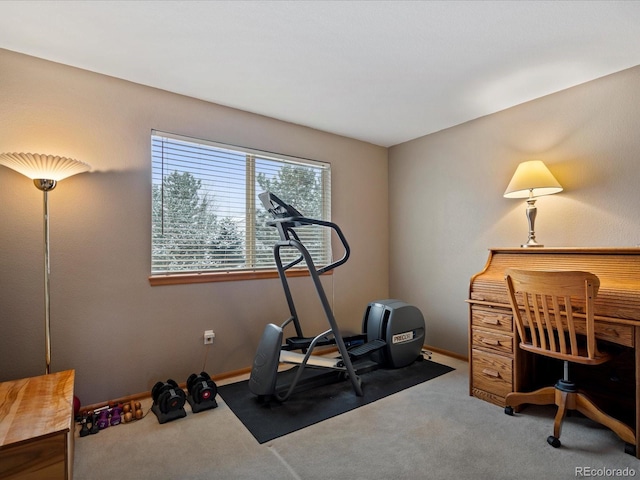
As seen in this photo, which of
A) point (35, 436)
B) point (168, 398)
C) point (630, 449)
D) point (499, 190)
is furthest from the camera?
point (499, 190)

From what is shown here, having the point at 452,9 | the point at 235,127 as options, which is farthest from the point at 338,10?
the point at 235,127

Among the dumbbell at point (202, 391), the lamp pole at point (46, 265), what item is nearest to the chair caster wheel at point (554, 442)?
the dumbbell at point (202, 391)

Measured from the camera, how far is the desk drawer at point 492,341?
94.7 inches

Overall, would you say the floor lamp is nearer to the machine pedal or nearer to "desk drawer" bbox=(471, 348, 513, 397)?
the machine pedal

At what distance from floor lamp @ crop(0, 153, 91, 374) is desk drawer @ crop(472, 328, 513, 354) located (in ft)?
9.68

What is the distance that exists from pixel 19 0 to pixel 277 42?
52.5 inches

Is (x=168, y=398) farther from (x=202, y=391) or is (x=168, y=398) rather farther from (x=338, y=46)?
(x=338, y=46)

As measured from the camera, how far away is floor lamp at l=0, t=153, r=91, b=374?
6.44 ft

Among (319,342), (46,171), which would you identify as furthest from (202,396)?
(46,171)

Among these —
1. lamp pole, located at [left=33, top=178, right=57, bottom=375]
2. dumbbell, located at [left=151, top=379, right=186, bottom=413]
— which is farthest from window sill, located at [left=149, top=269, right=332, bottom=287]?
dumbbell, located at [left=151, top=379, right=186, bottom=413]

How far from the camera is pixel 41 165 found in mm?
2018

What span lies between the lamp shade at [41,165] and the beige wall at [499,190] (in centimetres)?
324

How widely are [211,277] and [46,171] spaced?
1.34 meters

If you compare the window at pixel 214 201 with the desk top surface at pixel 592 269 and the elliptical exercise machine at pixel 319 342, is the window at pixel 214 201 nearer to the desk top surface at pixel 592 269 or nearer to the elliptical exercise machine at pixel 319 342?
the elliptical exercise machine at pixel 319 342
